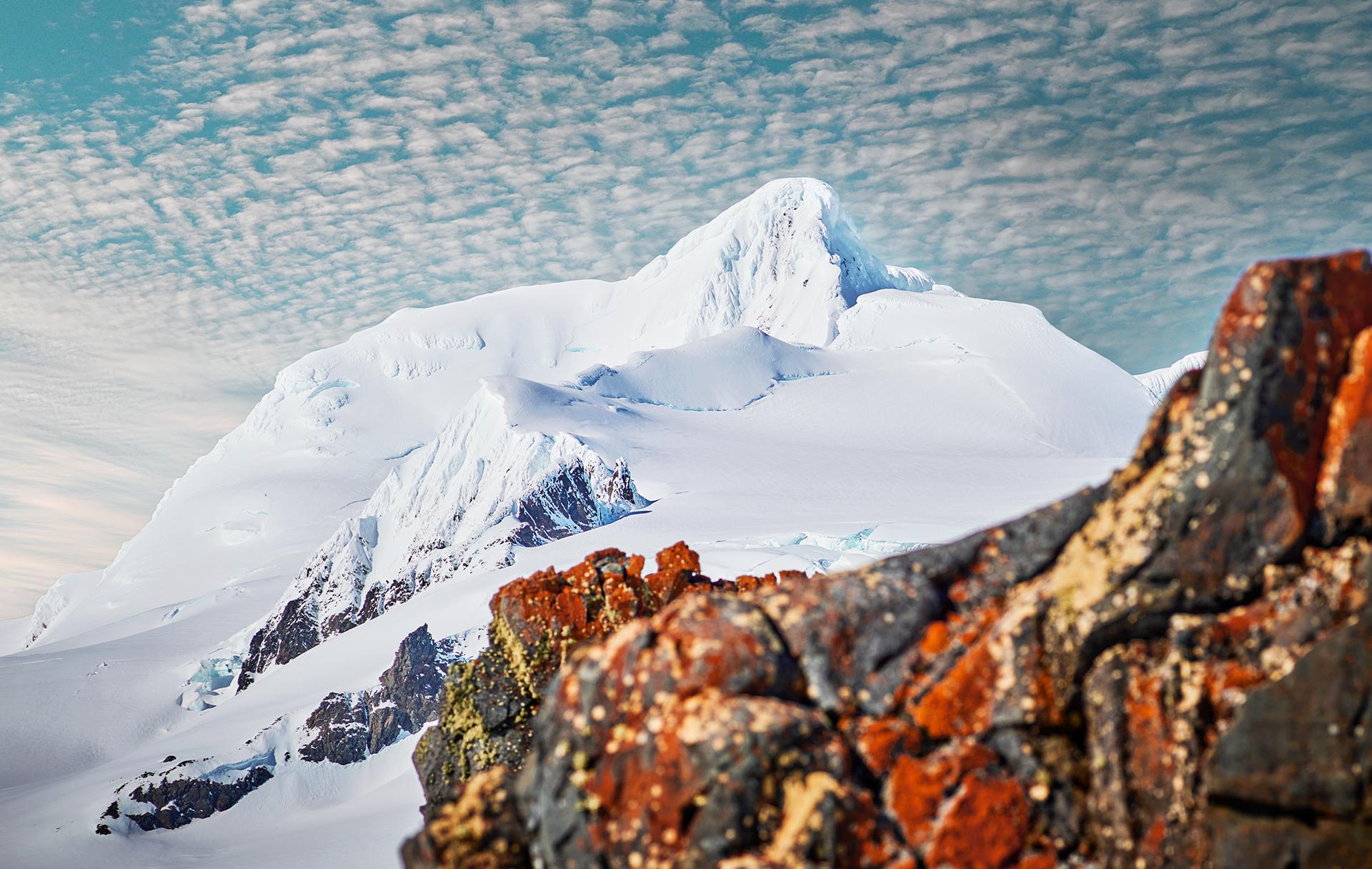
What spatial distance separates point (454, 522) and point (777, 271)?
84.4 metres

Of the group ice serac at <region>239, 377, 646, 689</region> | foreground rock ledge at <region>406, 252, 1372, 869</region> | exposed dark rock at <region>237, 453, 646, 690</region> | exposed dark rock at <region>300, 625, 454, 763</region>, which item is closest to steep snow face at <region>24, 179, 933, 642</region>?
ice serac at <region>239, 377, 646, 689</region>

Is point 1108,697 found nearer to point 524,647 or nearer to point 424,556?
point 524,647

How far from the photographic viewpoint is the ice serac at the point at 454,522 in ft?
259

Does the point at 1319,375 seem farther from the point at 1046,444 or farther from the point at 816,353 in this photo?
the point at 816,353

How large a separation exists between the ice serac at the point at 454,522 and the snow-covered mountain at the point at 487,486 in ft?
0.90

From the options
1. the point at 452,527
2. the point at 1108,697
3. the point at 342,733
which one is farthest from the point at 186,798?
the point at 1108,697

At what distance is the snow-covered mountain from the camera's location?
5022 cm

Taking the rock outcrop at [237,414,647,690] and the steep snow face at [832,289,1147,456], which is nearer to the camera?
the rock outcrop at [237,414,647,690]

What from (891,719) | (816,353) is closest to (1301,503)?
(891,719)

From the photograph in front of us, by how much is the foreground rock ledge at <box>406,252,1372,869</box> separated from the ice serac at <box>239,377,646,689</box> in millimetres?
62822

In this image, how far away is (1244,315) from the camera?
30.3 ft

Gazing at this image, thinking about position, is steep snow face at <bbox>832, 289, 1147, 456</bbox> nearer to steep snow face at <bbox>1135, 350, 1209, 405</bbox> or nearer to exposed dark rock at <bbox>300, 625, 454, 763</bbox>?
steep snow face at <bbox>1135, 350, 1209, 405</bbox>

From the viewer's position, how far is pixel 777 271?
15862 cm

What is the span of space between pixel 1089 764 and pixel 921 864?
1763mm
